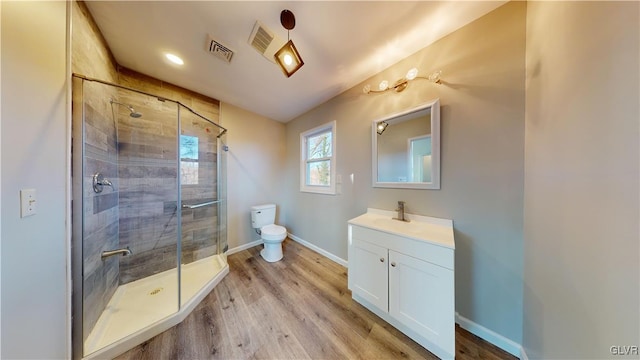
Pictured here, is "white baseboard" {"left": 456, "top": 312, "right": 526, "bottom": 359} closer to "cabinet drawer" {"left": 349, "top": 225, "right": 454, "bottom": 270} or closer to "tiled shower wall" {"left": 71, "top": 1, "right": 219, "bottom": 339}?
"cabinet drawer" {"left": 349, "top": 225, "right": 454, "bottom": 270}

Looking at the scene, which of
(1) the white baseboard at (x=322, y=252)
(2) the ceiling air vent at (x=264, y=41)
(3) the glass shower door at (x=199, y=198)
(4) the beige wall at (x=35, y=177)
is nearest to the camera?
(4) the beige wall at (x=35, y=177)

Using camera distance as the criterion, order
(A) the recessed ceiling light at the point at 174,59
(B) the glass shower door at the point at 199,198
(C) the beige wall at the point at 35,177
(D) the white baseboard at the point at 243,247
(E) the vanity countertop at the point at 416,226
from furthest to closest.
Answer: (D) the white baseboard at the point at 243,247 → (B) the glass shower door at the point at 199,198 → (A) the recessed ceiling light at the point at 174,59 → (E) the vanity countertop at the point at 416,226 → (C) the beige wall at the point at 35,177

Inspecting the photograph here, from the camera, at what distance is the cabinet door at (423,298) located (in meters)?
1.07

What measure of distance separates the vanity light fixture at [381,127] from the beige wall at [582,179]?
962 millimetres

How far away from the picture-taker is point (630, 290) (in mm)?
521

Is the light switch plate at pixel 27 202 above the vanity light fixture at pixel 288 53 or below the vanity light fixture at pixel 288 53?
below

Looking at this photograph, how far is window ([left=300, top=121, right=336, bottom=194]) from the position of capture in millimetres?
2350

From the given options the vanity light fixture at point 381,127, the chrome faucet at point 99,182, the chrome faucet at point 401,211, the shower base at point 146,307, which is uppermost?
the vanity light fixture at point 381,127

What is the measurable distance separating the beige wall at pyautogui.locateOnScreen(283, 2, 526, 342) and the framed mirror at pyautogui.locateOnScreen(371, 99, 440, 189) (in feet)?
0.22

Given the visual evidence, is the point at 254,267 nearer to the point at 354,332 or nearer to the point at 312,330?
the point at 312,330

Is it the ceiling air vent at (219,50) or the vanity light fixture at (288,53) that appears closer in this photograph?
the vanity light fixture at (288,53)

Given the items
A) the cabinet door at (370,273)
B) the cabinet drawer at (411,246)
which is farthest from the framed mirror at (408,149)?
the cabinet door at (370,273)

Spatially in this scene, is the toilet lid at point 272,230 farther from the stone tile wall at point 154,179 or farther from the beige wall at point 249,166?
the stone tile wall at point 154,179

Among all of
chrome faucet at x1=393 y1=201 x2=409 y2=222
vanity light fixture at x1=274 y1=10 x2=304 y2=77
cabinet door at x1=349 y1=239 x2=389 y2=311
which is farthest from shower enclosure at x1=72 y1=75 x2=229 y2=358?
chrome faucet at x1=393 y1=201 x2=409 y2=222
